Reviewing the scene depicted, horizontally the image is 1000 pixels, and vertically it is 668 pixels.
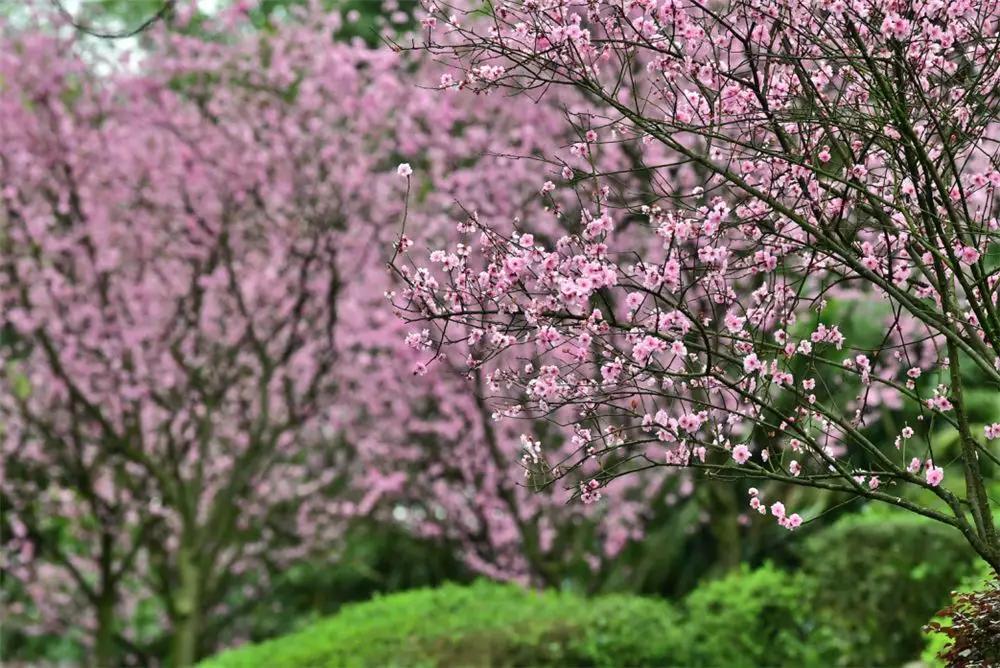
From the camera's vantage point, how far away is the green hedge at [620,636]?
803cm

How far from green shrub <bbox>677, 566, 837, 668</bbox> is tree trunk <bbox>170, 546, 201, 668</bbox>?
18.7ft

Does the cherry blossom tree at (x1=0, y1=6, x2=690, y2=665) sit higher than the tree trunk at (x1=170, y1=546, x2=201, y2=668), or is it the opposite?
the cherry blossom tree at (x1=0, y1=6, x2=690, y2=665)

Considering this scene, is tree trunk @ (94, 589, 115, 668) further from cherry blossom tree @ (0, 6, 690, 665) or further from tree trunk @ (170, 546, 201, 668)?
tree trunk @ (170, 546, 201, 668)

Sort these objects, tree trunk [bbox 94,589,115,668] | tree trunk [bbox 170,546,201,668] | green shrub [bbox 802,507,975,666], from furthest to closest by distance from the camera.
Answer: tree trunk [bbox 94,589,115,668], tree trunk [bbox 170,546,201,668], green shrub [bbox 802,507,975,666]

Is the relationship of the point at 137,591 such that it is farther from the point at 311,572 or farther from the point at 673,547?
the point at 673,547

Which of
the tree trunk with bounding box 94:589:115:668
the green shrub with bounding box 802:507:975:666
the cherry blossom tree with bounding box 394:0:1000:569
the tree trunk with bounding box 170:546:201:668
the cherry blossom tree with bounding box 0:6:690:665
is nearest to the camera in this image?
the cherry blossom tree with bounding box 394:0:1000:569

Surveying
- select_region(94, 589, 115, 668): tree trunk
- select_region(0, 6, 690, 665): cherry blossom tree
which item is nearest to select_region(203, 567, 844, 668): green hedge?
select_region(0, 6, 690, 665): cherry blossom tree

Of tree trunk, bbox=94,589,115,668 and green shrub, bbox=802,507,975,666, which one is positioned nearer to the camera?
green shrub, bbox=802,507,975,666

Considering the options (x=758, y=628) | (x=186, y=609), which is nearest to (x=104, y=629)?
(x=186, y=609)

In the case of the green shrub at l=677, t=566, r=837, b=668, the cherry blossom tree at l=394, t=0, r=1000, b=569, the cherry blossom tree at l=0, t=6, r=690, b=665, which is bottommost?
the green shrub at l=677, t=566, r=837, b=668

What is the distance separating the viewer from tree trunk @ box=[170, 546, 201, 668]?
1151cm

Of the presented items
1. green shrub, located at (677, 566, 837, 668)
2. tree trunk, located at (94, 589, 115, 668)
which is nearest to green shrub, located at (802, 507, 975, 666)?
green shrub, located at (677, 566, 837, 668)

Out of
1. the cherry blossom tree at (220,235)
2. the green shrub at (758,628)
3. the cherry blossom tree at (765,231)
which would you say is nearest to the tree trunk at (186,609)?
the cherry blossom tree at (220,235)

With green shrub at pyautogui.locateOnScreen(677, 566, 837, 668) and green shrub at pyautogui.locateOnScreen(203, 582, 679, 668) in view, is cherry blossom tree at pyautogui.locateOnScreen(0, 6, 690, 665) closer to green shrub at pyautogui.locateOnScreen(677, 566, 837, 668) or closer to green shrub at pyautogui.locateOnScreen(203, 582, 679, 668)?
green shrub at pyautogui.locateOnScreen(203, 582, 679, 668)
